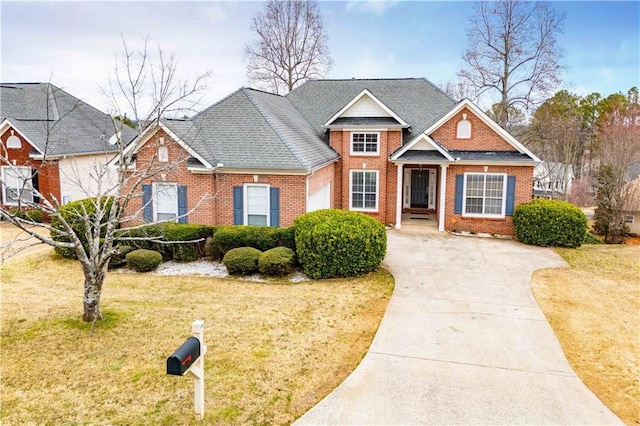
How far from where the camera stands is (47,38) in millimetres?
13922

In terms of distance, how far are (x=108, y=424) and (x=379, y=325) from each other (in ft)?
18.1

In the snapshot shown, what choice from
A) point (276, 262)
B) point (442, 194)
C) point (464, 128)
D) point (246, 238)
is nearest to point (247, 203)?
point (246, 238)

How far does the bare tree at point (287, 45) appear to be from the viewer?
3919cm

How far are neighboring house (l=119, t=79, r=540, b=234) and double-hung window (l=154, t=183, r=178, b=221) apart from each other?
0.13ft

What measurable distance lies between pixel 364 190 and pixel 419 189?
3982 millimetres

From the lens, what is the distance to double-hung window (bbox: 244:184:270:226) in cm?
1638

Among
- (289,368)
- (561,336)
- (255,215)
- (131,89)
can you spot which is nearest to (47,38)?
(131,89)

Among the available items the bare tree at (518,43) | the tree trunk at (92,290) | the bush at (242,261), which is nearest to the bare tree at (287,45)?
the bare tree at (518,43)

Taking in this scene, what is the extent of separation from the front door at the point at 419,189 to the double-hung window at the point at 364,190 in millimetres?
3364

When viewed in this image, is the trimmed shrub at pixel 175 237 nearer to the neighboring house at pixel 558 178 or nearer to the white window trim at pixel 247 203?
the white window trim at pixel 247 203

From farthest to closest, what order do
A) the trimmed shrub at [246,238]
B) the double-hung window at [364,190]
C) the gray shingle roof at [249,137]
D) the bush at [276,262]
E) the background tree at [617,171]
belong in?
the background tree at [617,171], the double-hung window at [364,190], the gray shingle roof at [249,137], the trimmed shrub at [246,238], the bush at [276,262]

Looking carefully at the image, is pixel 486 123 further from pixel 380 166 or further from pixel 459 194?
pixel 380 166

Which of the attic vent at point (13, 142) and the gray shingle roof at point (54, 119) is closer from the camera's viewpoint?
the attic vent at point (13, 142)

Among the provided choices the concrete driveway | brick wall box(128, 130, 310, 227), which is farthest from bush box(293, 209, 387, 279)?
brick wall box(128, 130, 310, 227)
